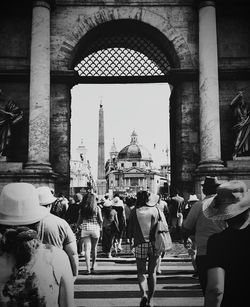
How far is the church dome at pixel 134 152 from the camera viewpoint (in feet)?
470

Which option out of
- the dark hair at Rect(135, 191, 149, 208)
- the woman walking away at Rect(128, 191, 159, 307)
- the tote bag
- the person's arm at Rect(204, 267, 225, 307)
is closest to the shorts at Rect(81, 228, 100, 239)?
the woman walking away at Rect(128, 191, 159, 307)

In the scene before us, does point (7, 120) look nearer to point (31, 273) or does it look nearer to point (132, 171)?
point (31, 273)

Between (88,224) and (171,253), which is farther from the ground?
(88,224)

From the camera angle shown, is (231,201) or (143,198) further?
(143,198)

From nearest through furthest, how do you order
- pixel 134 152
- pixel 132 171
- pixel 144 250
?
pixel 144 250 < pixel 132 171 < pixel 134 152

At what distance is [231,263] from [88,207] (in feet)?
21.0

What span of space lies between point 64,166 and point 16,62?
3964 millimetres

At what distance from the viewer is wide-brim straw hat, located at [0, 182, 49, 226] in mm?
2666

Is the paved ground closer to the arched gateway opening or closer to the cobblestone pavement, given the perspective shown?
the cobblestone pavement

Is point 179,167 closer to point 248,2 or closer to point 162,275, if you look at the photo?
point 248,2

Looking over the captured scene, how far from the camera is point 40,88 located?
15.4m

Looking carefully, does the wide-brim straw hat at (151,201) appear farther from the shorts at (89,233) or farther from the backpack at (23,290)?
the backpack at (23,290)

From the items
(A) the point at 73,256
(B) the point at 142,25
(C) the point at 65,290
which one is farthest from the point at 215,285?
(B) the point at 142,25

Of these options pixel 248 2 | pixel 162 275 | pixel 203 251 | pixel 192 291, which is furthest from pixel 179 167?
pixel 203 251
